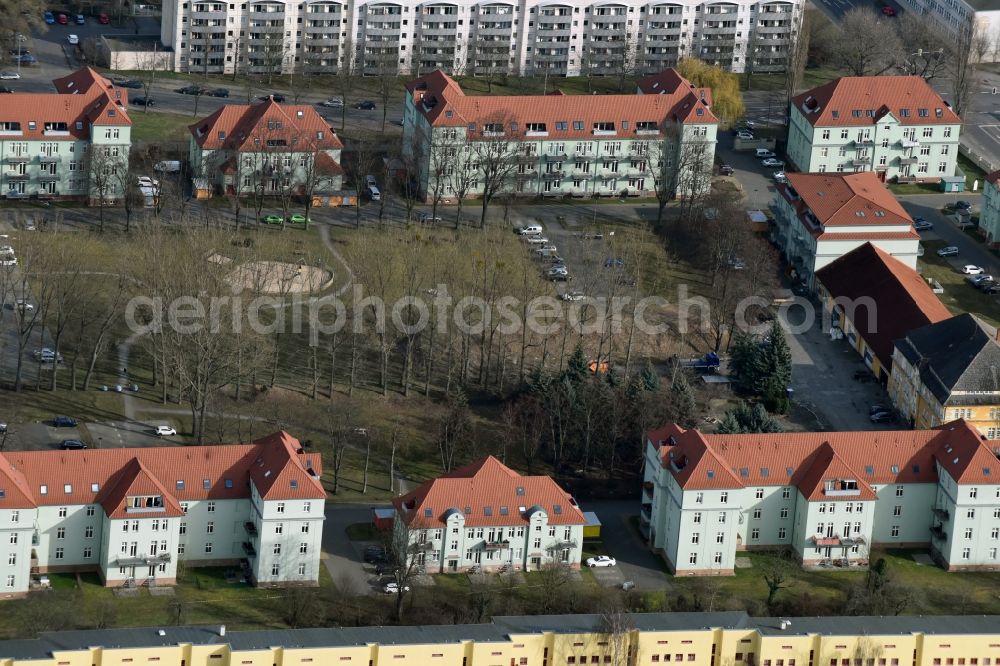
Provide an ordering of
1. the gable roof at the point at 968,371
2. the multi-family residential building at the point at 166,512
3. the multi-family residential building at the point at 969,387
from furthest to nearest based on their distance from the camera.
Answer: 1. the gable roof at the point at 968,371
2. the multi-family residential building at the point at 969,387
3. the multi-family residential building at the point at 166,512

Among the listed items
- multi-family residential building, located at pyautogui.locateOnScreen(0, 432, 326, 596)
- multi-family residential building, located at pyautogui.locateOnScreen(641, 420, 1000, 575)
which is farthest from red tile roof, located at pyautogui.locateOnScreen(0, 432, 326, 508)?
multi-family residential building, located at pyautogui.locateOnScreen(641, 420, 1000, 575)

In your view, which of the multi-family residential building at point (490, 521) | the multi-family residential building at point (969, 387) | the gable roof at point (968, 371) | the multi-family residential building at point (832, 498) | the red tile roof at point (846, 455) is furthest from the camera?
the gable roof at point (968, 371)

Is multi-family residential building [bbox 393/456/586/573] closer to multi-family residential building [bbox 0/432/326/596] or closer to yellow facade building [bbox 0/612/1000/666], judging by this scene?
multi-family residential building [bbox 0/432/326/596]

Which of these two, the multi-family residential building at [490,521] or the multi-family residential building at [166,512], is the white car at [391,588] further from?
the multi-family residential building at [166,512]

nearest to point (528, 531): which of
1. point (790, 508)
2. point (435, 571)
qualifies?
point (435, 571)

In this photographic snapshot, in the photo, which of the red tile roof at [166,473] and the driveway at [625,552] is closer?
the red tile roof at [166,473]

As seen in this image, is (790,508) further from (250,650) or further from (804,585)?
(250,650)

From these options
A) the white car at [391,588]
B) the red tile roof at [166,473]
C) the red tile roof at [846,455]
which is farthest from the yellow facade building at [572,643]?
the red tile roof at [846,455]
